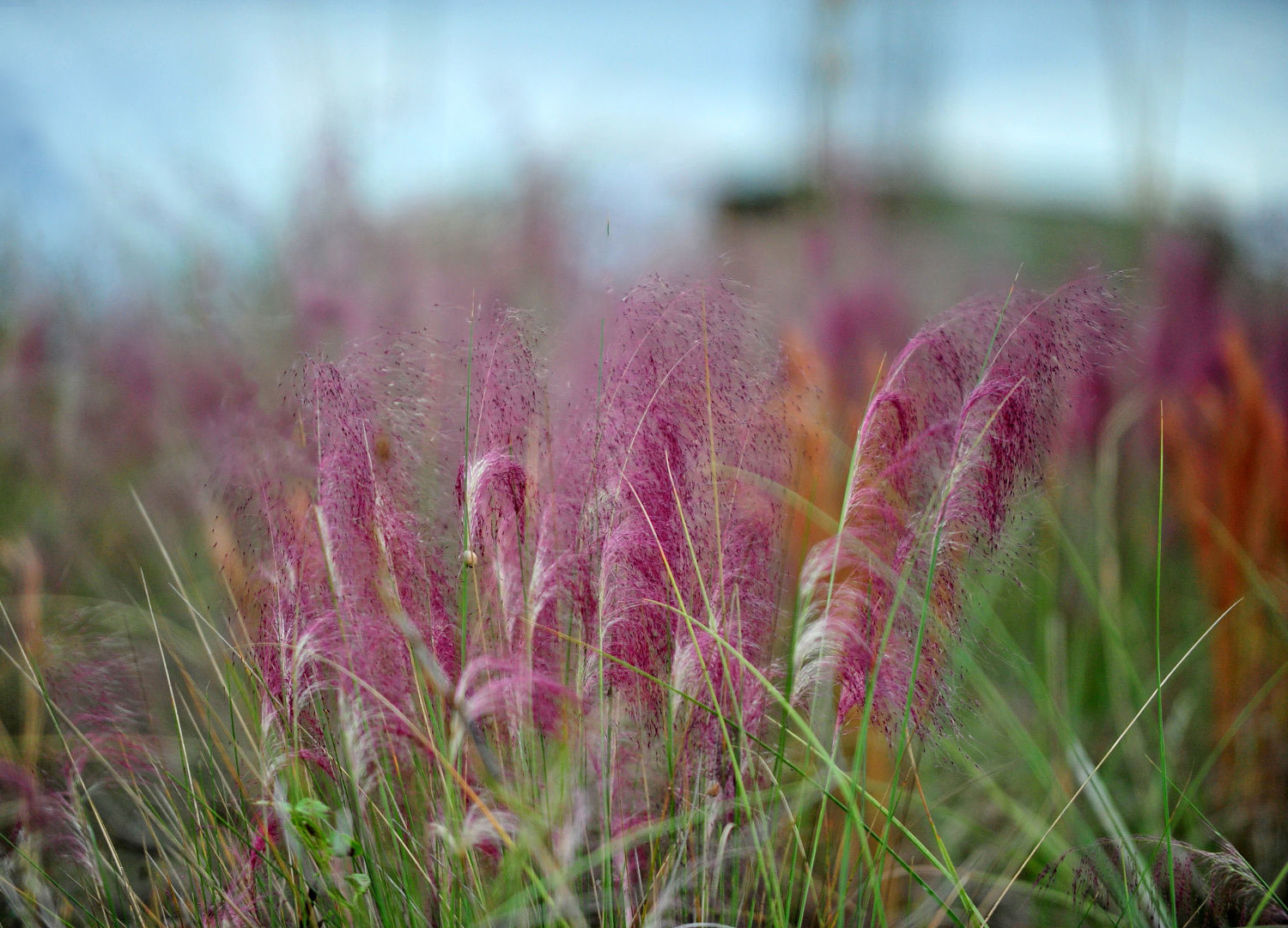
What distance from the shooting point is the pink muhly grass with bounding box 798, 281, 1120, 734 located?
0.78 m

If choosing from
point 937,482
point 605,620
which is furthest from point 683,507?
point 937,482

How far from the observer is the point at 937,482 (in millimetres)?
845

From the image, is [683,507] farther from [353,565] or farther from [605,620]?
[353,565]

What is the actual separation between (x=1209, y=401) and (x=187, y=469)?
7.68 ft

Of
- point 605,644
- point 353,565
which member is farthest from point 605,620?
point 353,565

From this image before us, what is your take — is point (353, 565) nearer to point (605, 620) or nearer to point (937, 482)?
point (605, 620)

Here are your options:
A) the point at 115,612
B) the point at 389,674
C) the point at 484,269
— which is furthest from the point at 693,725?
the point at 484,269

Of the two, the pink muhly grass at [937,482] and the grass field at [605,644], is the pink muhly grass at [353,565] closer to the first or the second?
the grass field at [605,644]

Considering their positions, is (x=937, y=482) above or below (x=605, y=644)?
above

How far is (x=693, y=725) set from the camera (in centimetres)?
85

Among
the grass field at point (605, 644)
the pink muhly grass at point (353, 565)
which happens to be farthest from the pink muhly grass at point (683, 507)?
the pink muhly grass at point (353, 565)

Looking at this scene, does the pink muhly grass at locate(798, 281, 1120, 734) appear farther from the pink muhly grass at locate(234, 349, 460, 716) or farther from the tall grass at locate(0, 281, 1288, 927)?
the pink muhly grass at locate(234, 349, 460, 716)

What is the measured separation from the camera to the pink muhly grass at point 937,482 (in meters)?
0.78

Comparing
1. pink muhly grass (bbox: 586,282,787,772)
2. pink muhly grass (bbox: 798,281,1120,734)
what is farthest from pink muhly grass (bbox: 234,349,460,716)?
pink muhly grass (bbox: 798,281,1120,734)
